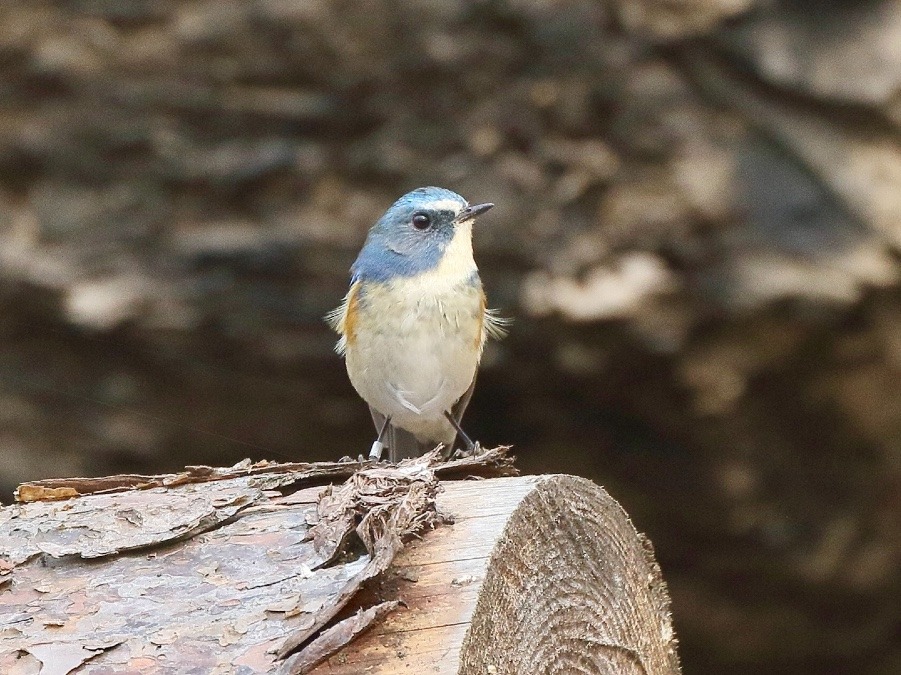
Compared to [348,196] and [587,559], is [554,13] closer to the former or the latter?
[348,196]

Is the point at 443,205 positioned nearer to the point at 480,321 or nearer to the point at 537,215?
the point at 480,321

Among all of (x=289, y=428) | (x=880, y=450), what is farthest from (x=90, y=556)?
(x=880, y=450)

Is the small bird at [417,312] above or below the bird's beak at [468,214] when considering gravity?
below

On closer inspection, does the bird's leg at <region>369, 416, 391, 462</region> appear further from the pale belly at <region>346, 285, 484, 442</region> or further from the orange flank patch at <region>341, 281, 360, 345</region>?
the orange flank patch at <region>341, 281, 360, 345</region>

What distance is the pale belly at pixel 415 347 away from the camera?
438 centimetres

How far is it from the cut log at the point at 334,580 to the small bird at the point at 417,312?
1.52 meters

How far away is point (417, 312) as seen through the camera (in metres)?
4.39

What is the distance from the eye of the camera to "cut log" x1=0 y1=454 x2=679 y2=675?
2.16m

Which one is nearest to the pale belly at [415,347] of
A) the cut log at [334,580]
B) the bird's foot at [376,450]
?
the bird's foot at [376,450]

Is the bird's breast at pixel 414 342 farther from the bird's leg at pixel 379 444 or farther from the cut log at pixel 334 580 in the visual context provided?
the cut log at pixel 334 580

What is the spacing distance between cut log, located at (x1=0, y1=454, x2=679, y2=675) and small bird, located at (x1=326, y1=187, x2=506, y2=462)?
152 cm

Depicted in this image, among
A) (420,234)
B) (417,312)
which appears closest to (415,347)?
(417,312)

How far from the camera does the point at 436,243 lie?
4582 mm

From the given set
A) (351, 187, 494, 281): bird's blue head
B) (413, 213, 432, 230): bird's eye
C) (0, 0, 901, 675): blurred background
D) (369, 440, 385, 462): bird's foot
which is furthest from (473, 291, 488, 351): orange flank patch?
(0, 0, 901, 675): blurred background
